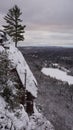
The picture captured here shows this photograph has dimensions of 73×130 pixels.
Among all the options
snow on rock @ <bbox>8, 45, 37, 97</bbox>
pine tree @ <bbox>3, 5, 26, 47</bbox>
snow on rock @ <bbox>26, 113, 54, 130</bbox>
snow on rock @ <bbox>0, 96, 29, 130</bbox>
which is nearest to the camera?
snow on rock @ <bbox>0, 96, 29, 130</bbox>

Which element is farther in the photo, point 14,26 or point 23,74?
point 14,26

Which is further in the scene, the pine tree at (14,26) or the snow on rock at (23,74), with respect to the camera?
the pine tree at (14,26)

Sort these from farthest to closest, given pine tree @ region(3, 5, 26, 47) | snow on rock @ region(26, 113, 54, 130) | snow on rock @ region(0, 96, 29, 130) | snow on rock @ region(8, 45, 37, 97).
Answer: pine tree @ region(3, 5, 26, 47) → snow on rock @ region(8, 45, 37, 97) → snow on rock @ region(26, 113, 54, 130) → snow on rock @ region(0, 96, 29, 130)

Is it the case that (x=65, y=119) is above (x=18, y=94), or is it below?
below

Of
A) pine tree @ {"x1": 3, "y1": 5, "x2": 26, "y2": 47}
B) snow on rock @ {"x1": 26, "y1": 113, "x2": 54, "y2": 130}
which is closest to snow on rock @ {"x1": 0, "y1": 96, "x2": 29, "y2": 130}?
snow on rock @ {"x1": 26, "y1": 113, "x2": 54, "y2": 130}

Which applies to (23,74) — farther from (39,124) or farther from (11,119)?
(11,119)

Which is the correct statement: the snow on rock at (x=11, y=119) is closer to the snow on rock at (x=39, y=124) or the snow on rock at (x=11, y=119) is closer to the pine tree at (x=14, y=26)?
the snow on rock at (x=39, y=124)

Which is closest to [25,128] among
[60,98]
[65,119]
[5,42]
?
[5,42]

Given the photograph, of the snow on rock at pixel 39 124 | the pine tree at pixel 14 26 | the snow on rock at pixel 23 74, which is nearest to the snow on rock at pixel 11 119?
the snow on rock at pixel 39 124

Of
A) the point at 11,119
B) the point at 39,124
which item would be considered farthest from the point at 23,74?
the point at 11,119

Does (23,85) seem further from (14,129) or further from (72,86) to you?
(72,86)

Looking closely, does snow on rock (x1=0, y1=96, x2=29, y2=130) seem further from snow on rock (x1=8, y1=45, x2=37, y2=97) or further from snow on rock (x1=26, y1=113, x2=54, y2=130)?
snow on rock (x1=8, y1=45, x2=37, y2=97)
